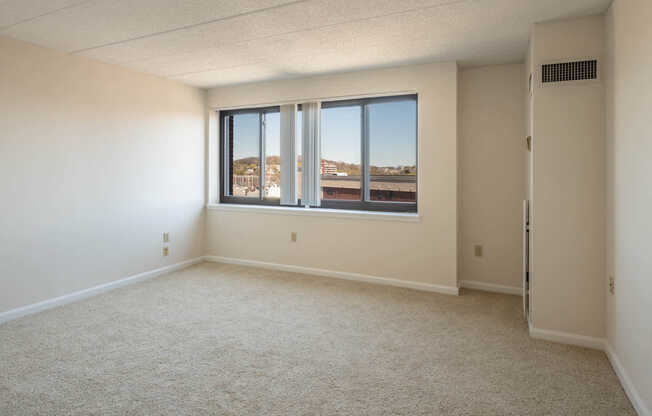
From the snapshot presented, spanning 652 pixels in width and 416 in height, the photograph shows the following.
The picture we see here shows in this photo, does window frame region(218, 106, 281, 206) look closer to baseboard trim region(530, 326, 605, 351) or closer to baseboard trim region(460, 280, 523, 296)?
baseboard trim region(460, 280, 523, 296)

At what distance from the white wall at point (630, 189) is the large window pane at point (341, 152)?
8.29 feet

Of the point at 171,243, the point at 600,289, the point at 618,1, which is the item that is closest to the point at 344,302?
the point at 600,289

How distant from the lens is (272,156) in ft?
16.3

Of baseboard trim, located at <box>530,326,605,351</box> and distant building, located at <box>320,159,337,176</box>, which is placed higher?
distant building, located at <box>320,159,337,176</box>

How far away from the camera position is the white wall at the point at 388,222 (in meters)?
3.77

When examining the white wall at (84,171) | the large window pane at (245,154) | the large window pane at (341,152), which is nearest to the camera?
the white wall at (84,171)

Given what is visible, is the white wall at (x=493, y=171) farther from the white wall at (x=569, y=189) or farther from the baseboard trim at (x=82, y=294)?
the baseboard trim at (x=82, y=294)

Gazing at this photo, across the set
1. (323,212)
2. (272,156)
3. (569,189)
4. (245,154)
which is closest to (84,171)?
(245,154)

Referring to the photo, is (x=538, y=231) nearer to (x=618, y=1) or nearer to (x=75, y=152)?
(x=618, y=1)

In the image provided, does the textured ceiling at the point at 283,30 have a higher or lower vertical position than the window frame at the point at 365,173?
higher

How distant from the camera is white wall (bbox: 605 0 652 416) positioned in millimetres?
1825

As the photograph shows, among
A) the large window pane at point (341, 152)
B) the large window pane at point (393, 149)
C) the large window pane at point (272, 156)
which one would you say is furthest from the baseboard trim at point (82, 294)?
the large window pane at point (393, 149)

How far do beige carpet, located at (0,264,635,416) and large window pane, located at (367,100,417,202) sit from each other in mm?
1265

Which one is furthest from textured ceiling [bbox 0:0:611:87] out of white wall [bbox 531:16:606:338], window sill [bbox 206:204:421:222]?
window sill [bbox 206:204:421:222]
